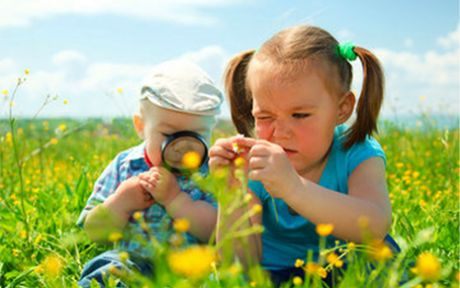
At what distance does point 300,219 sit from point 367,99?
21.8 inches

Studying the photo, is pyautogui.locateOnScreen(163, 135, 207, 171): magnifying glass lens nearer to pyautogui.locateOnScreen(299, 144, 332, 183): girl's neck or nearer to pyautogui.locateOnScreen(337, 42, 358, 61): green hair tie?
pyautogui.locateOnScreen(299, 144, 332, 183): girl's neck

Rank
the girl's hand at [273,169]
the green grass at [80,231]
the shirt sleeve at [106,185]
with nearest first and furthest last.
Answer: the green grass at [80,231] < the girl's hand at [273,169] < the shirt sleeve at [106,185]

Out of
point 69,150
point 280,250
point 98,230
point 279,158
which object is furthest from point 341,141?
point 69,150

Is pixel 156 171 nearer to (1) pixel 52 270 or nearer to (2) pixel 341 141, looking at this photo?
(2) pixel 341 141

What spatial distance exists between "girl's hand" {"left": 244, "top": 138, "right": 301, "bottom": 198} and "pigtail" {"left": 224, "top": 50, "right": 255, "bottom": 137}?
0.81 meters

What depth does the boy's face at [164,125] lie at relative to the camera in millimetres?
2572

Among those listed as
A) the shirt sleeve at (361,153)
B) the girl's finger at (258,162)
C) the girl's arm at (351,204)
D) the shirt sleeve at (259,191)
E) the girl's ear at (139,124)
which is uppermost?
the girl's finger at (258,162)

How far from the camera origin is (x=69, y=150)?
782cm

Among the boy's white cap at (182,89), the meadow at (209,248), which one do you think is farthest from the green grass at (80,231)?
the boy's white cap at (182,89)

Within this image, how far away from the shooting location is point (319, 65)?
2.21 meters

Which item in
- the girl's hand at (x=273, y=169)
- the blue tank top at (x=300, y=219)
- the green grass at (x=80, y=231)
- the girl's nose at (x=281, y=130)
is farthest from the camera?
the blue tank top at (x=300, y=219)

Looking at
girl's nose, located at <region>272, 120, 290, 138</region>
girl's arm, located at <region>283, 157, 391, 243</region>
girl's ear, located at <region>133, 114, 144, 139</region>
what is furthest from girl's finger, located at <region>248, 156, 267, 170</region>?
girl's ear, located at <region>133, 114, 144, 139</region>

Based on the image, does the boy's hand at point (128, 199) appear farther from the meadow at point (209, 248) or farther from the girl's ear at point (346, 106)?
the girl's ear at point (346, 106)

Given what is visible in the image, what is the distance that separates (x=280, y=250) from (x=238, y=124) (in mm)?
594
